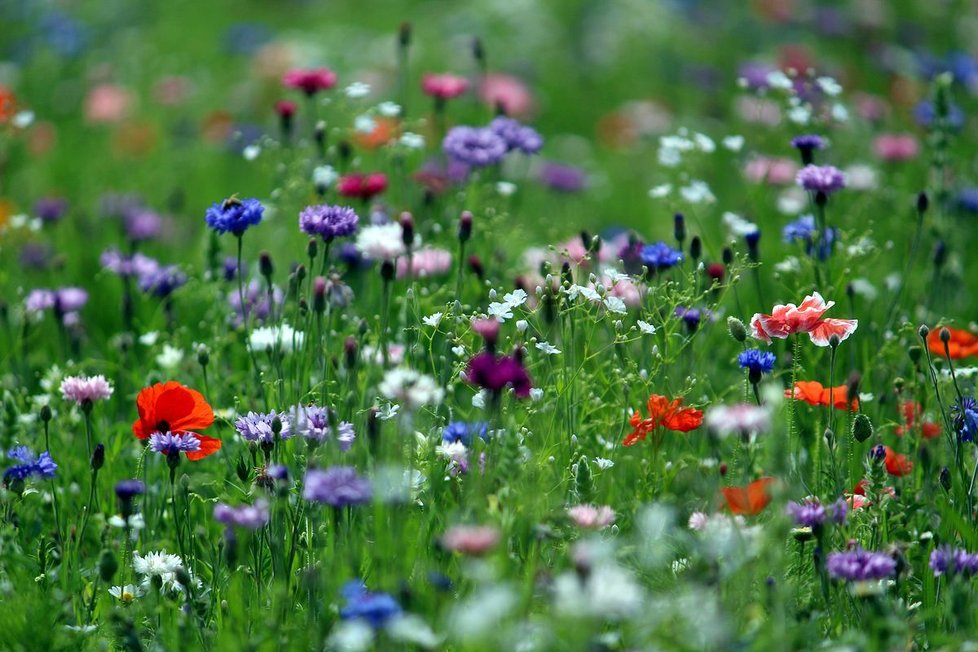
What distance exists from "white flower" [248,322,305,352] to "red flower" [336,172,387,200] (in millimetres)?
597

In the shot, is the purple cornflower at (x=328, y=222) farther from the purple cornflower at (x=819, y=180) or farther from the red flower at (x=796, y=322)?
the purple cornflower at (x=819, y=180)

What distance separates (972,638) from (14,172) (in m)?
5.16

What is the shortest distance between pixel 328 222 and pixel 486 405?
685 mm

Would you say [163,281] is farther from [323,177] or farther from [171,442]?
[171,442]

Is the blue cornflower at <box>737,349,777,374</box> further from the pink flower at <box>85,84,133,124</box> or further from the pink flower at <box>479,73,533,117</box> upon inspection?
the pink flower at <box>85,84,133,124</box>

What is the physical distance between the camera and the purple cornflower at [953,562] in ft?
6.70

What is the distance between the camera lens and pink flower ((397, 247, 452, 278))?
349cm

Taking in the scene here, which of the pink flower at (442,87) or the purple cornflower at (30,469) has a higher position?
the pink flower at (442,87)

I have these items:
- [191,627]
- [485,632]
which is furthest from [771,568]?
[191,627]

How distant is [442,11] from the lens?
1020 centimetres

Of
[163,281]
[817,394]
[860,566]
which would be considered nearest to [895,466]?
[817,394]

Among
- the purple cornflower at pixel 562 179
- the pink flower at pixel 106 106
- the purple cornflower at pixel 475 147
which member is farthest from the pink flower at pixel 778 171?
the pink flower at pixel 106 106

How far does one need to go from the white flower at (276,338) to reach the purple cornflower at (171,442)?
1.20ft

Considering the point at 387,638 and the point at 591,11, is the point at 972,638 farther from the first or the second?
the point at 591,11
